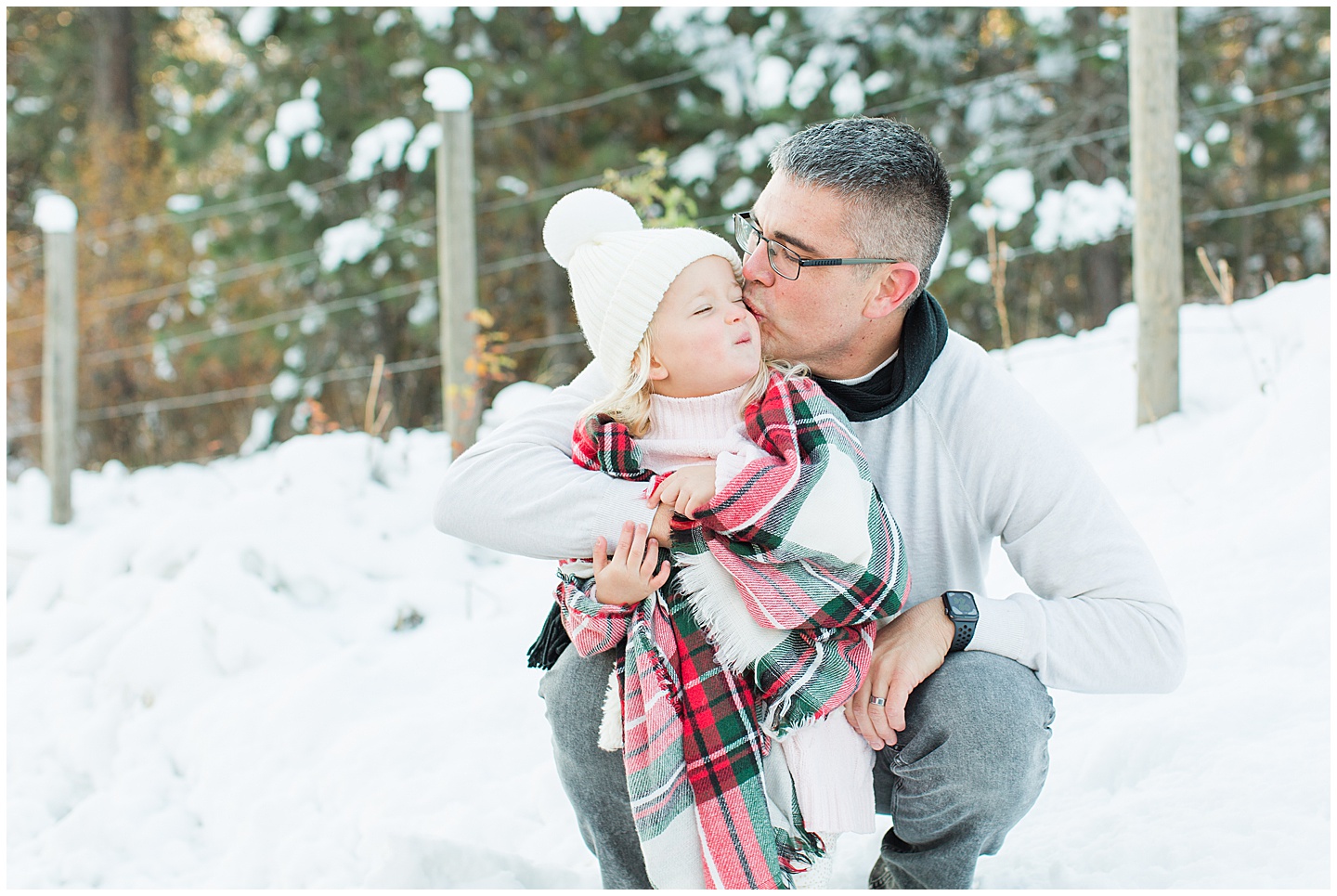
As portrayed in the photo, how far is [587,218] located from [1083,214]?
4.11m

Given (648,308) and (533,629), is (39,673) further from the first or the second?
(648,308)

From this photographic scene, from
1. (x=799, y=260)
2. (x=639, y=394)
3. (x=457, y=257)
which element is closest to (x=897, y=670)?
(x=639, y=394)

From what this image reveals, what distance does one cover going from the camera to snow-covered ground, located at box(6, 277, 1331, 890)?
1.69m

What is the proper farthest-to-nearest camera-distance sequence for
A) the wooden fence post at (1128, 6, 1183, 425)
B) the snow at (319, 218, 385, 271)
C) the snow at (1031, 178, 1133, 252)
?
the snow at (319, 218, 385, 271)
the snow at (1031, 178, 1133, 252)
the wooden fence post at (1128, 6, 1183, 425)

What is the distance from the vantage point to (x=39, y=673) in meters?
2.71

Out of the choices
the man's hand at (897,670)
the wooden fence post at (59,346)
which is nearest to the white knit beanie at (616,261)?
the man's hand at (897,670)

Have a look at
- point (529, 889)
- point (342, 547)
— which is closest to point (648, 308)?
point (529, 889)

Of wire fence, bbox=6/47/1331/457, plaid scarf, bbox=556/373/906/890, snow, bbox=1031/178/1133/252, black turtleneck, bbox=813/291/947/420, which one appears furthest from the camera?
wire fence, bbox=6/47/1331/457

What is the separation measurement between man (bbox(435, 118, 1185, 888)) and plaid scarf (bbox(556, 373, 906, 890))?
0.30 ft

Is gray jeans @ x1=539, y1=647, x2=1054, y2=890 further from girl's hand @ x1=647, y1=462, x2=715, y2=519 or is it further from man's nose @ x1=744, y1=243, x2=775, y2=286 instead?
man's nose @ x1=744, y1=243, x2=775, y2=286

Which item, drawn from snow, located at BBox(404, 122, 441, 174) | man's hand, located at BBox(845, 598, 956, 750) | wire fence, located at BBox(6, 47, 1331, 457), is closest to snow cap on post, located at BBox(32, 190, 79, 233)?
wire fence, located at BBox(6, 47, 1331, 457)

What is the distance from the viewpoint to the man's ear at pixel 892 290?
5.17 feet

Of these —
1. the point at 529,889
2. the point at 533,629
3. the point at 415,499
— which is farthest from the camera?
the point at 415,499

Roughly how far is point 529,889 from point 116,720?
1.38 meters
